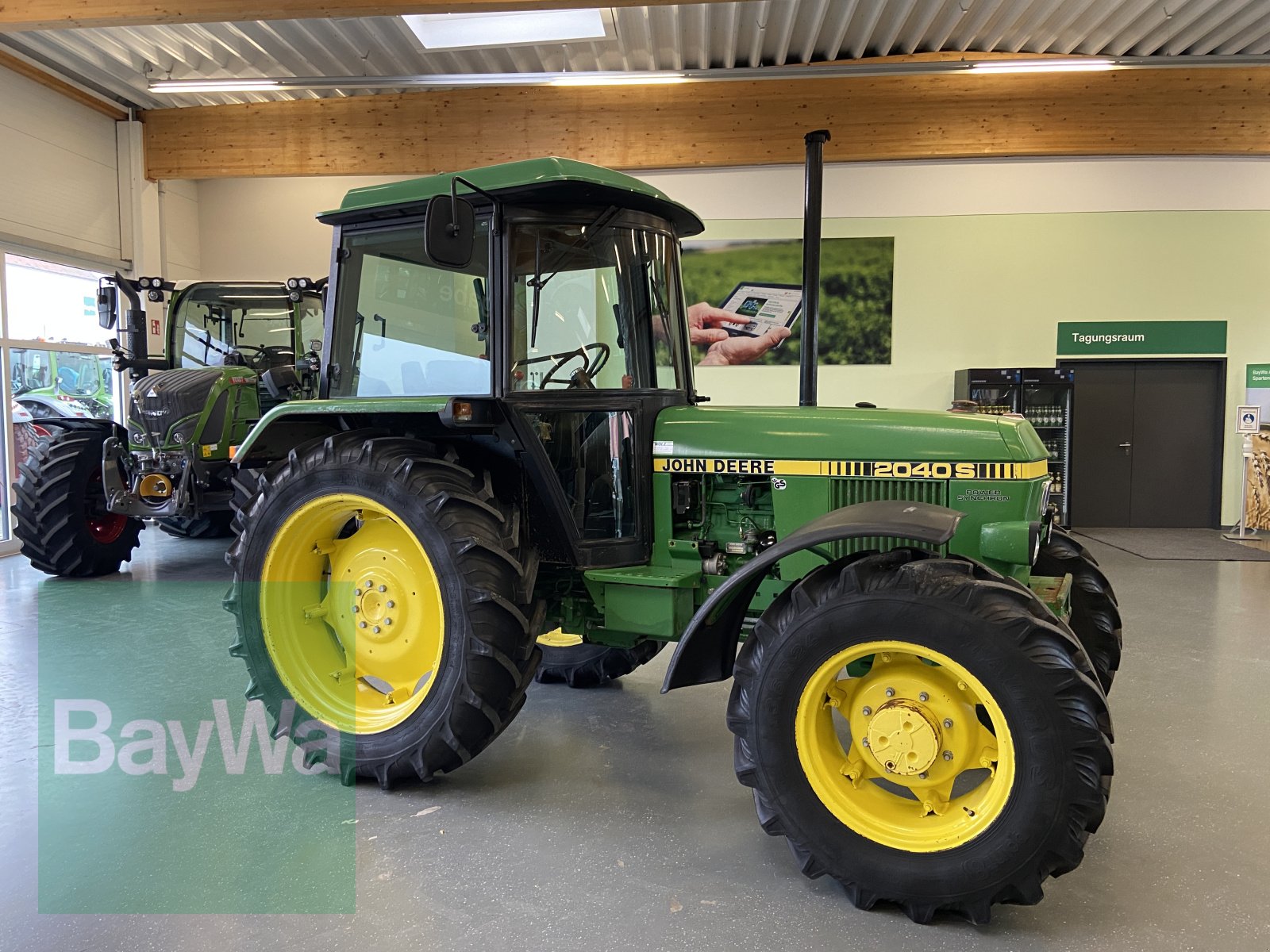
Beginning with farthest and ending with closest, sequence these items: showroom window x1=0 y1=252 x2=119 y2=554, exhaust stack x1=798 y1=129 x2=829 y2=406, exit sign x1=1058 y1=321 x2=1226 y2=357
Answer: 1. exit sign x1=1058 y1=321 x2=1226 y2=357
2. showroom window x1=0 y1=252 x2=119 y2=554
3. exhaust stack x1=798 y1=129 x2=829 y2=406

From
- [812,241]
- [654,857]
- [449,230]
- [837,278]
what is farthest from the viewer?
[837,278]

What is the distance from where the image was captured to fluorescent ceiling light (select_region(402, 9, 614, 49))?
307 inches

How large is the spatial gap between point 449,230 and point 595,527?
1.12 m

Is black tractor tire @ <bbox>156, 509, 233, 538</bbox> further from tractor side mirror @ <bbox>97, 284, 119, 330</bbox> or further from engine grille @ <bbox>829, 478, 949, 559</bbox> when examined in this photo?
engine grille @ <bbox>829, 478, 949, 559</bbox>

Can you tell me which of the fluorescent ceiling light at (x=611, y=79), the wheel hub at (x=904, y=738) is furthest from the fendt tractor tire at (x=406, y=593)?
the fluorescent ceiling light at (x=611, y=79)

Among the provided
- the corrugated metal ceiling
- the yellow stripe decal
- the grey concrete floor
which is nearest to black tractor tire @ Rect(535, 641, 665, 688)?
the grey concrete floor

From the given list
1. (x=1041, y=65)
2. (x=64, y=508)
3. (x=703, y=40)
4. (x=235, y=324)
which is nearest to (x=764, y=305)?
(x=703, y=40)

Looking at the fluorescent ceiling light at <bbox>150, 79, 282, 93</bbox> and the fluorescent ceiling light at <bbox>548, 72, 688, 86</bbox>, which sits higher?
the fluorescent ceiling light at <bbox>548, 72, 688, 86</bbox>

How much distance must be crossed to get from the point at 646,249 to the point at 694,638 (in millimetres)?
1413

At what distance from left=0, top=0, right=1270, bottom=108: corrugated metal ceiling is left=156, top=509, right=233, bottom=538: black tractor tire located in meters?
4.25

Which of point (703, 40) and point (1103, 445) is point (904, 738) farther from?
point (1103, 445)

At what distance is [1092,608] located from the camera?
10.5 feet

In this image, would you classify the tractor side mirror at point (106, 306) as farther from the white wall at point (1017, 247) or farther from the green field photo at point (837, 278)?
the green field photo at point (837, 278)

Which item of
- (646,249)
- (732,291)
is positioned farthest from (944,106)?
(646,249)
